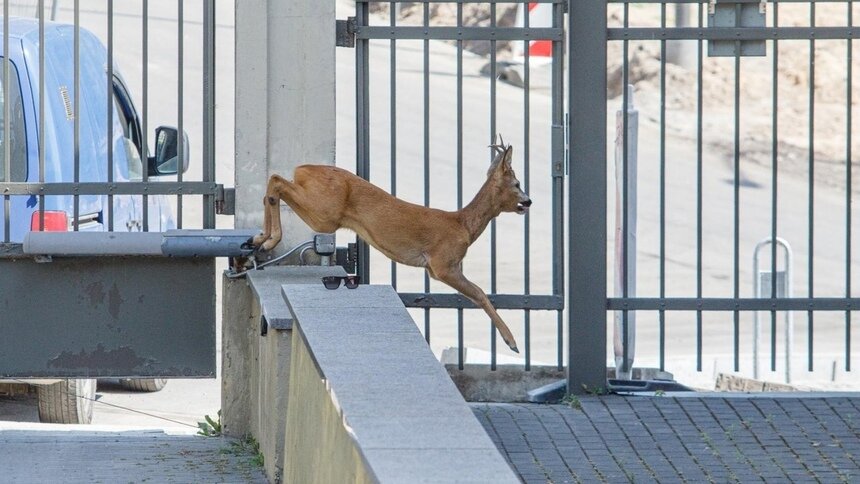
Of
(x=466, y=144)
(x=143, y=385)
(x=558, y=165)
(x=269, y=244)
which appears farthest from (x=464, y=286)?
(x=466, y=144)

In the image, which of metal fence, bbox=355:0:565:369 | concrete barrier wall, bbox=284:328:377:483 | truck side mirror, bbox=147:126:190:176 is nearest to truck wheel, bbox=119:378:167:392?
metal fence, bbox=355:0:565:369

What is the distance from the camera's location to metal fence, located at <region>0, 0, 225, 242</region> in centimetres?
719

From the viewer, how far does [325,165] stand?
7.21m

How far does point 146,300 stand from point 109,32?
52.7 inches

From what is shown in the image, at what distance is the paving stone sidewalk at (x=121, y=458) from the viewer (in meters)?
6.19

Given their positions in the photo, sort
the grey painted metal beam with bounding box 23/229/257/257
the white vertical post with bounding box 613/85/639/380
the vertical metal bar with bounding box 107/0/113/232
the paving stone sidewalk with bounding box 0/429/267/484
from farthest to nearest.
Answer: the white vertical post with bounding box 613/85/639/380 → the vertical metal bar with bounding box 107/0/113/232 → the grey painted metal beam with bounding box 23/229/257/257 → the paving stone sidewalk with bounding box 0/429/267/484

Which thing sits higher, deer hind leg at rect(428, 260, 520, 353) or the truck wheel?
deer hind leg at rect(428, 260, 520, 353)

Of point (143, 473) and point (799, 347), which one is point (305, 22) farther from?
point (799, 347)

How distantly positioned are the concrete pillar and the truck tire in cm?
204

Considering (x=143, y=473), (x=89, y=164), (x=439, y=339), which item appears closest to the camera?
(x=143, y=473)

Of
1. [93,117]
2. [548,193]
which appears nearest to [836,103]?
[548,193]

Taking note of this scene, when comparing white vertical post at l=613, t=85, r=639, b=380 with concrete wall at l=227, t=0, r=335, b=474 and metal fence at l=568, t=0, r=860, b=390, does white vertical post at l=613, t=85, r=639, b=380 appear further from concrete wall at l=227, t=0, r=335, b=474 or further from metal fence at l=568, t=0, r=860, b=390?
concrete wall at l=227, t=0, r=335, b=474

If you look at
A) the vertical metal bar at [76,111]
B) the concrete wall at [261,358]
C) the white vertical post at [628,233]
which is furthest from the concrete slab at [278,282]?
the white vertical post at [628,233]

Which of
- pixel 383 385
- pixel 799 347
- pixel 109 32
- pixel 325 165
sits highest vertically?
pixel 109 32
